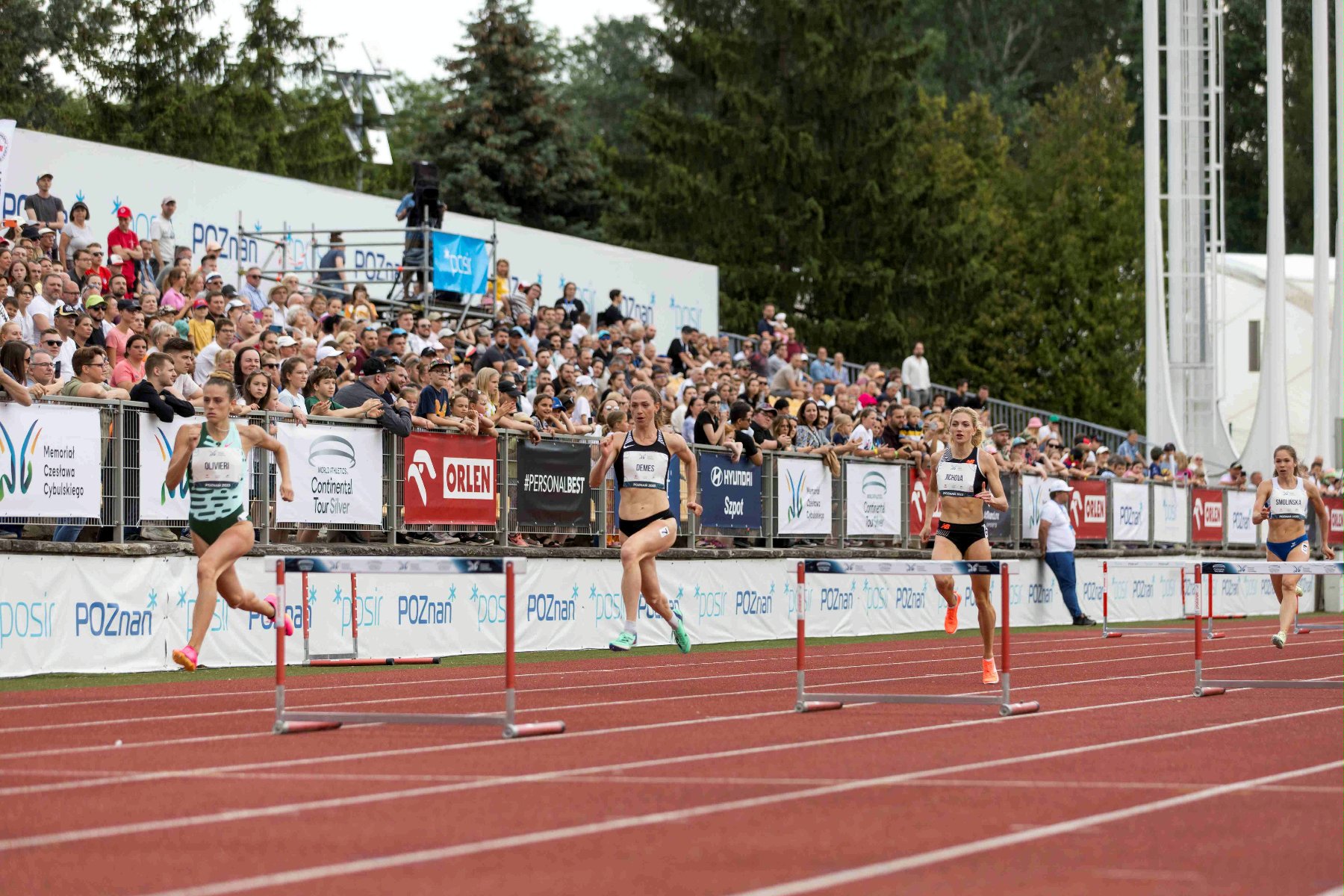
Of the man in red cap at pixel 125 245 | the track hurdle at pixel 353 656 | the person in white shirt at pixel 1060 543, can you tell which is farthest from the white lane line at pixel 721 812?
the person in white shirt at pixel 1060 543

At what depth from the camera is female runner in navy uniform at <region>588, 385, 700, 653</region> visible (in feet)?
57.1

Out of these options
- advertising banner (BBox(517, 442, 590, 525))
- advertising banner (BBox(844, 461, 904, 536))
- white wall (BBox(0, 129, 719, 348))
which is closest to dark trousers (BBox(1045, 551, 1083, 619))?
advertising banner (BBox(844, 461, 904, 536))

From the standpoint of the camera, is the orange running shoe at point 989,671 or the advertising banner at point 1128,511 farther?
the advertising banner at point 1128,511

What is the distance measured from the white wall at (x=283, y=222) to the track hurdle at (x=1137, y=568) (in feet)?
28.1

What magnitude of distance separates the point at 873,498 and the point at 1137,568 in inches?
343

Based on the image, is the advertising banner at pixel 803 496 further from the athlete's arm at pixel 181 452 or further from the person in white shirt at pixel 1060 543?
the athlete's arm at pixel 181 452

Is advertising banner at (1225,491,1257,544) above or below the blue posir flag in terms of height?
below

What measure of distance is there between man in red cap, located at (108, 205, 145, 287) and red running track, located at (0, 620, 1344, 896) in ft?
28.5

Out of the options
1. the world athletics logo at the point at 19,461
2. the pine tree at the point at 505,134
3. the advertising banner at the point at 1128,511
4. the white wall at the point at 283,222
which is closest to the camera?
the world athletics logo at the point at 19,461

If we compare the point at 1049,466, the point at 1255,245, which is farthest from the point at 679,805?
the point at 1255,245

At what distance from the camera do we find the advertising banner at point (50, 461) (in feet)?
51.4

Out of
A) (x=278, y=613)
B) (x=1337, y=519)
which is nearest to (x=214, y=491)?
(x=278, y=613)

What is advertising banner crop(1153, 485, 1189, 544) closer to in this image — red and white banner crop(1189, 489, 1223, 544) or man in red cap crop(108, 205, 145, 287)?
red and white banner crop(1189, 489, 1223, 544)

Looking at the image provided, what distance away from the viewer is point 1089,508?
33.1 metres
